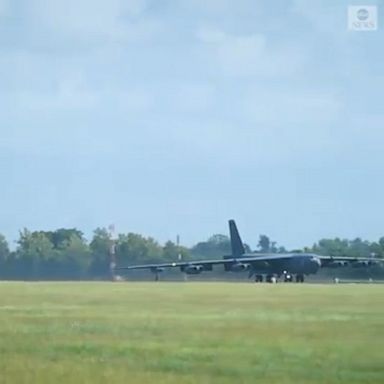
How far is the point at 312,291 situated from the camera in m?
4.25

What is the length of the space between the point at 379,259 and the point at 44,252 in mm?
1310

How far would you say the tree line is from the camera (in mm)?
4109

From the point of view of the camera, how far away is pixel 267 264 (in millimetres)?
4445

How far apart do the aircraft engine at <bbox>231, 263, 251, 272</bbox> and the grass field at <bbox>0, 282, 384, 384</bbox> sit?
0.07 metres

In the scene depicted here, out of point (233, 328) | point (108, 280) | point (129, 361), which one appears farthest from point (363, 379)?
point (108, 280)

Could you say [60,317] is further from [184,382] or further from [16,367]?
[184,382]

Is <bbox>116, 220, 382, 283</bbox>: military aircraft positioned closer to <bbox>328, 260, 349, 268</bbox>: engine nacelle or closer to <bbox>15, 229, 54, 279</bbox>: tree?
<bbox>328, 260, 349, 268</bbox>: engine nacelle

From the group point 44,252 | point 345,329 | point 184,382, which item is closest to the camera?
point 184,382

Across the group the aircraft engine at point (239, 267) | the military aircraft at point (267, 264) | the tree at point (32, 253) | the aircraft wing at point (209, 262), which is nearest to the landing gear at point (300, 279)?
the military aircraft at point (267, 264)

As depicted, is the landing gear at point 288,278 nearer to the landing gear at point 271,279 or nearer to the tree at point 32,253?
the landing gear at point 271,279

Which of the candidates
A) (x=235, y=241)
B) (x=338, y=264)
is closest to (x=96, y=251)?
(x=235, y=241)

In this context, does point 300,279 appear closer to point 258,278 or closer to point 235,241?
point 258,278

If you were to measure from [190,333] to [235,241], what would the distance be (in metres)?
0.44

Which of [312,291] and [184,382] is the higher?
[312,291]
